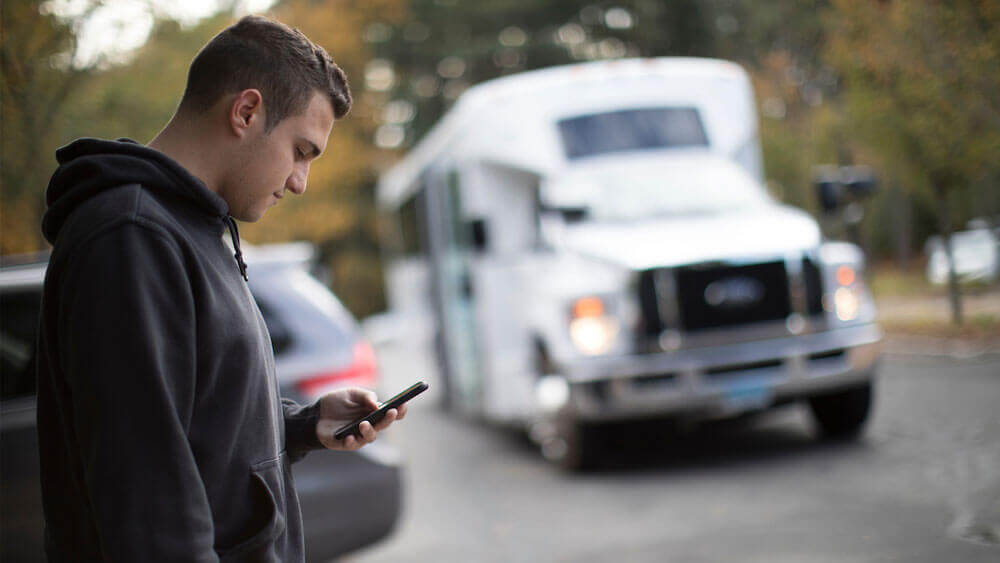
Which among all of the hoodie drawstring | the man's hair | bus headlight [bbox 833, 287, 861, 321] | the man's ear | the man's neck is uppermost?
the man's hair

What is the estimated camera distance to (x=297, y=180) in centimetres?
212

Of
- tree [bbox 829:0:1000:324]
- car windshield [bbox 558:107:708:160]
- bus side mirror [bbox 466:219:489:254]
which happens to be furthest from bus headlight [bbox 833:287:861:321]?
tree [bbox 829:0:1000:324]

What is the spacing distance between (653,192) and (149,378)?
7.45 m

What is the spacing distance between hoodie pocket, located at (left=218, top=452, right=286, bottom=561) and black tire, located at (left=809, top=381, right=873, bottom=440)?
6.89 m

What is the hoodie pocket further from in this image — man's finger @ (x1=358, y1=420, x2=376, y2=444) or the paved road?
the paved road

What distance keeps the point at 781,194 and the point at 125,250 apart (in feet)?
96.2

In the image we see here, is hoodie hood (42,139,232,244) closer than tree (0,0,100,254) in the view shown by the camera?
Yes

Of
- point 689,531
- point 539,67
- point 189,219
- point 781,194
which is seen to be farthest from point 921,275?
point 189,219

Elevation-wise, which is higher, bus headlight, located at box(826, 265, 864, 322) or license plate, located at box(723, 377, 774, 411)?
bus headlight, located at box(826, 265, 864, 322)

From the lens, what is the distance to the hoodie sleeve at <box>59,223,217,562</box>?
1.64 meters

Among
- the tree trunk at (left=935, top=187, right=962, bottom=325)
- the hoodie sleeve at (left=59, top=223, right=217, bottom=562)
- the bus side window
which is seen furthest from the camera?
the tree trunk at (left=935, top=187, right=962, bottom=325)

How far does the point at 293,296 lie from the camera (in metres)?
5.46

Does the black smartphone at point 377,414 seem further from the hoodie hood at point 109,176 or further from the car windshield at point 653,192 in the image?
the car windshield at point 653,192

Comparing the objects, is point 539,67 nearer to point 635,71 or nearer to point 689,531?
point 635,71
